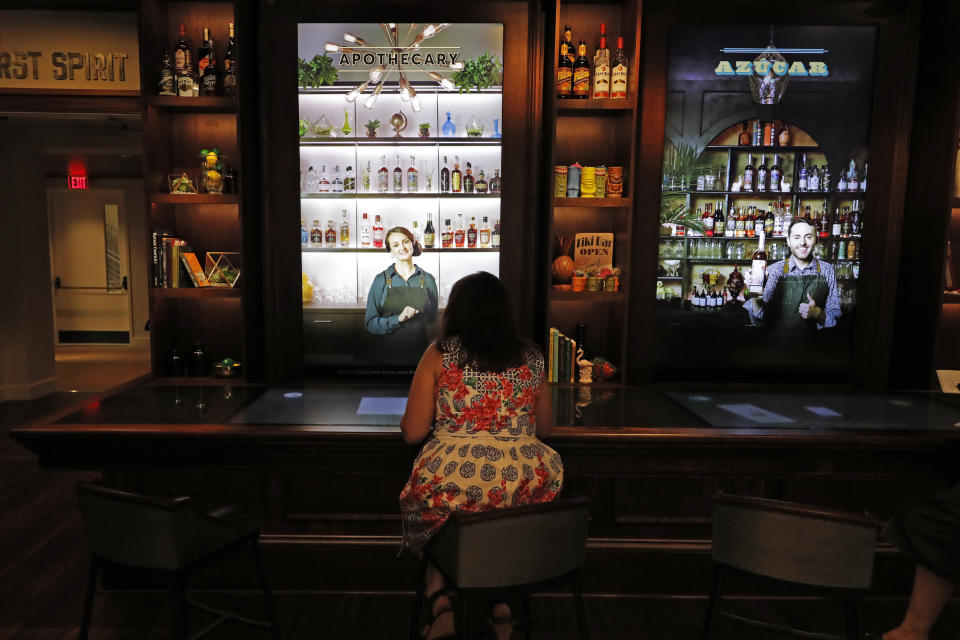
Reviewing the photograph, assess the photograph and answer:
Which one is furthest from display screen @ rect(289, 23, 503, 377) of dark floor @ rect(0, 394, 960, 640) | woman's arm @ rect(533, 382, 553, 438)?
woman's arm @ rect(533, 382, 553, 438)

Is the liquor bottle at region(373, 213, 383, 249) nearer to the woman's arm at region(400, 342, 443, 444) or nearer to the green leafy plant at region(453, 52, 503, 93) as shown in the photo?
the green leafy plant at region(453, 52, 503, 93)

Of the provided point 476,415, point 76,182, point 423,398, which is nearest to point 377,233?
point 423,398

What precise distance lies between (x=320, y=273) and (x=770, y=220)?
7.93 ft

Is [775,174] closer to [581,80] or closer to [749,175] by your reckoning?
[749,175]

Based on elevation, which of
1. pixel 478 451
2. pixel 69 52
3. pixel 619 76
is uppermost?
pixel 69 52

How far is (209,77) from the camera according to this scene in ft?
10.4

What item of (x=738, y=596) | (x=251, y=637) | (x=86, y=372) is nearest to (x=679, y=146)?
(x=738, y=596)

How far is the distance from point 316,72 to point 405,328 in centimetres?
139

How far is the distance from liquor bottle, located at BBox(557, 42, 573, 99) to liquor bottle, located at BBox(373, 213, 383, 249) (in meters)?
1.15

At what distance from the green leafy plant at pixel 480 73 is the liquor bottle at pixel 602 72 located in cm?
48

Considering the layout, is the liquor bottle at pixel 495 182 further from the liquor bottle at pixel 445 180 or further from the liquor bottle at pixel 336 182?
the liquor bottle at pixel 336 182

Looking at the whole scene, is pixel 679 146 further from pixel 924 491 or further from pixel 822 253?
pixel 924 491

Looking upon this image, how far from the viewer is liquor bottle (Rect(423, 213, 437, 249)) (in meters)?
3.48

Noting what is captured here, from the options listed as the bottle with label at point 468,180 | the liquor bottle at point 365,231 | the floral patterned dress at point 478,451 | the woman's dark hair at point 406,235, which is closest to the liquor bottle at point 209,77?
the liquor bottle at point 365,231
